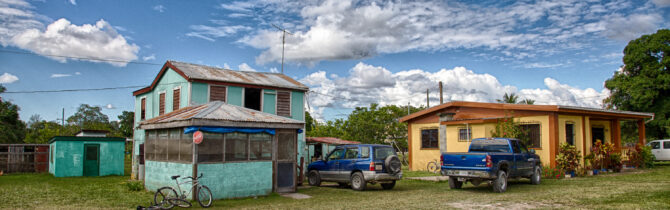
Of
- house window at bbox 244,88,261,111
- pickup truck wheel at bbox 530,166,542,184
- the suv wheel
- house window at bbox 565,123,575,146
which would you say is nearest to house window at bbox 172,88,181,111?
house window at bbox 244,88,261,111

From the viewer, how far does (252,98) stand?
67.3ft

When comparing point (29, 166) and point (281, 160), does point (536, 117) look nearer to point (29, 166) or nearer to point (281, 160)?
point (281, 160)

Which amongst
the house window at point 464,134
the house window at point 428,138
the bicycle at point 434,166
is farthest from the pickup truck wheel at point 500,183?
the house window at point 428,138

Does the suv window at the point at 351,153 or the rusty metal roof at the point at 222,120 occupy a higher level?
the rusty metal roof at the point at 222,120

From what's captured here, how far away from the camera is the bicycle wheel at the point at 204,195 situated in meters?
10.9

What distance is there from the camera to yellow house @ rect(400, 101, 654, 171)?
1884cm

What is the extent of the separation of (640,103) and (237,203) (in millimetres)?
30110

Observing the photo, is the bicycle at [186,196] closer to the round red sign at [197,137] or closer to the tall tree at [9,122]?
the round red sign at [197,137]

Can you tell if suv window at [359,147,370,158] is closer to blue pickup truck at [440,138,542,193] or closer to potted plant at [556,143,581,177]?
blue pickup truck at [440,138,542,193]

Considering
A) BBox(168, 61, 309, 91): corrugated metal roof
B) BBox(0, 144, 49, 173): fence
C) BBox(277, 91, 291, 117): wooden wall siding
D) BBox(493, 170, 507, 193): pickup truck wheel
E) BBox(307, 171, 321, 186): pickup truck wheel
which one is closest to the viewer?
BBox(493, 170, 507, 193): pickup truck wheel

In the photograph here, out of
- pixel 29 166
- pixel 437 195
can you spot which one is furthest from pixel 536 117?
pixel 29 166

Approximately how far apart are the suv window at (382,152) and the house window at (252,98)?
696cm

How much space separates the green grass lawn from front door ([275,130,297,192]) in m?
0.59

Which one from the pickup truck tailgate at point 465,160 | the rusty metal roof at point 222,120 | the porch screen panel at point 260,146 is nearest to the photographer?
the rusty metal roof at point 222,120
